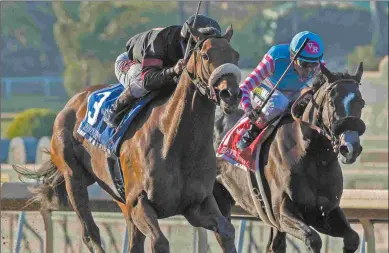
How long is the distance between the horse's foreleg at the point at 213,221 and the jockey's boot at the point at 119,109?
89cm

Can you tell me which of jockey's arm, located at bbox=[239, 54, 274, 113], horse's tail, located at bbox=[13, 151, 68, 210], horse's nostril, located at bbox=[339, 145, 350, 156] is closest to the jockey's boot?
jockey's arm, located at bbox=[239, 54, 274, 113]

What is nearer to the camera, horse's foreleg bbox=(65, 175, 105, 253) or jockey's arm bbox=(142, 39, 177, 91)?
jockey's arm bbox=(142, 39, 177, 91)

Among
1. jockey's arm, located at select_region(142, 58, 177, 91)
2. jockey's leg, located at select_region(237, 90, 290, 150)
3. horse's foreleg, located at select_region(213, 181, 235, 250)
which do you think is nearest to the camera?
jockey's arm, located at select_region(142, 58, 177, 91)

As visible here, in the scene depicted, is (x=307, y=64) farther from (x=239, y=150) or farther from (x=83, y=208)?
(x=83, y=208)

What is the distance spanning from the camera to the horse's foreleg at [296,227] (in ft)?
29.2

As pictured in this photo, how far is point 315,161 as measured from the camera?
927 cm

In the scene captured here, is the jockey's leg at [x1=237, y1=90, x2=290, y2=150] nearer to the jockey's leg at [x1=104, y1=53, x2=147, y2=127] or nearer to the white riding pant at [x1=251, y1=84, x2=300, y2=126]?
the white riding pant at [x1=251, y1=84, x2=300, y2=126]

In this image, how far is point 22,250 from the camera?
37.6ft

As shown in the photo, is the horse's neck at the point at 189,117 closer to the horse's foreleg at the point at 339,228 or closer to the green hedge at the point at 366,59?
the horse's foreleg at the point at 339,228

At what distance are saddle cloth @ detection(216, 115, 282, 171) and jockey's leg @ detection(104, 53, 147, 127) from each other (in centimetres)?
101

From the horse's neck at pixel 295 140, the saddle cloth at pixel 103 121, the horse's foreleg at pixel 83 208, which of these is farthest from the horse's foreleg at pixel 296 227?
the horse's foreleg at pixel 83 208

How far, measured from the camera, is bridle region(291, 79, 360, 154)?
348 inches

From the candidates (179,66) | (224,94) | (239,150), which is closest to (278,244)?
(239,150)

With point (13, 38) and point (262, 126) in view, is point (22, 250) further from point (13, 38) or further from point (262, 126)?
point (13, 38)
